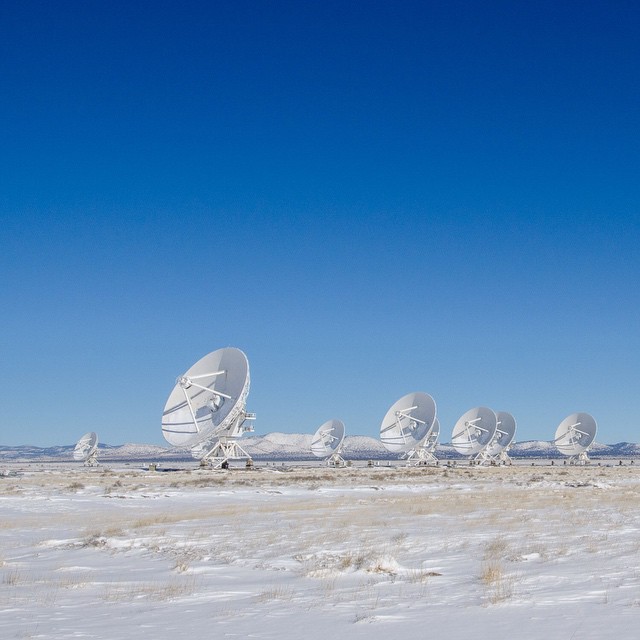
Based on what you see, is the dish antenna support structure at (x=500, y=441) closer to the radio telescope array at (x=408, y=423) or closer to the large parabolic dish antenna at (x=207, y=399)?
the radio telescope array at (x=408, y=423)

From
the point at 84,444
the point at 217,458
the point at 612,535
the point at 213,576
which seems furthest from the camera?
the point at 84,444

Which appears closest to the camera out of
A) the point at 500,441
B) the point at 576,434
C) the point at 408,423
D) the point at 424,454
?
the point at 408,423

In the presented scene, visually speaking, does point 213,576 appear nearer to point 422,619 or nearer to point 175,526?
point 422,619

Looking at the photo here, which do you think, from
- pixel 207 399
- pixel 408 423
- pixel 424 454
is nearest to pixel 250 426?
pixel 207 399

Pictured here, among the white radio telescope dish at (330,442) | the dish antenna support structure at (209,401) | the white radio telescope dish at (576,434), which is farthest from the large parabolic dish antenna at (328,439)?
the dish antenna support structure at (209,401)

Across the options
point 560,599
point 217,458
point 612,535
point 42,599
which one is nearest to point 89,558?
point 42,599

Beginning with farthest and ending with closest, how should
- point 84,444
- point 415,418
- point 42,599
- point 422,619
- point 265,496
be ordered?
point 84,444 → point 415,418 → point 265,496 → point 42,599 → point 422,619

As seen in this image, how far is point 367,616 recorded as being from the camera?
10680mm

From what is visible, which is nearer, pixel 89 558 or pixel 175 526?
pixel 89 558

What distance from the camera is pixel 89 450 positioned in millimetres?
128125

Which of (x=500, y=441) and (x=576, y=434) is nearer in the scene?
(x=500, y=441)

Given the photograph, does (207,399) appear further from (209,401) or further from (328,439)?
(328,439)

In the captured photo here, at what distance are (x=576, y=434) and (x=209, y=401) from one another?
74787mm

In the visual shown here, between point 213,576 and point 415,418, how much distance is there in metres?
83.1
